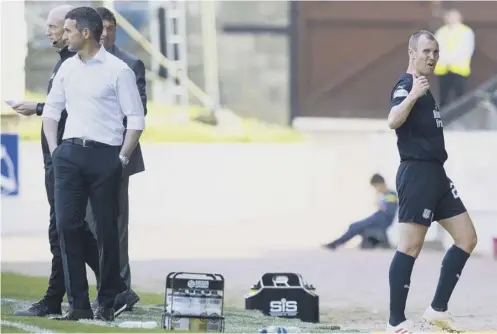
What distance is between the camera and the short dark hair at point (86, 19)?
21.9ft

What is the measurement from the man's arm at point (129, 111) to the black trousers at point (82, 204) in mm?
88

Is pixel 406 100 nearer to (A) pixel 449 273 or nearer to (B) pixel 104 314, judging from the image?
(A) pixel 449 273

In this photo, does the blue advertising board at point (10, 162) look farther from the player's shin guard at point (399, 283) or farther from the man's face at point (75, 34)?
the player's shin guard at point (399, 283)

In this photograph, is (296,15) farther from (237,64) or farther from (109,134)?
(109,134)

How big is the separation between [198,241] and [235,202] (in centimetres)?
70

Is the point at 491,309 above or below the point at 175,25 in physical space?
below

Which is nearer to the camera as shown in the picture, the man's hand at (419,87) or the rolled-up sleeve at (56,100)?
the man's hand at (419,87)

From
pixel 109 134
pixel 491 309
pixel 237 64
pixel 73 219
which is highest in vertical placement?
pixel 237 64

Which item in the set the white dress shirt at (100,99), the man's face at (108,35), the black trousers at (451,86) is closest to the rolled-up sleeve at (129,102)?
the white dress shirt at (100,99)

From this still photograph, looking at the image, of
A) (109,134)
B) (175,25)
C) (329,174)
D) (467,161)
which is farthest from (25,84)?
(109,134)

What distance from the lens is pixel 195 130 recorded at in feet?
39.9

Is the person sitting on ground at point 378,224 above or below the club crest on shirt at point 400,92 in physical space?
below

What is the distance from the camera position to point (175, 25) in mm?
12102

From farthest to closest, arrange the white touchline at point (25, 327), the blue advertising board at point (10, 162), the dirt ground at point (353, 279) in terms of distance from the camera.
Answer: the blue advertising board at point (10, 162) → the dirt ground at point (353, 279) → the white touchline at point (25, 327)
